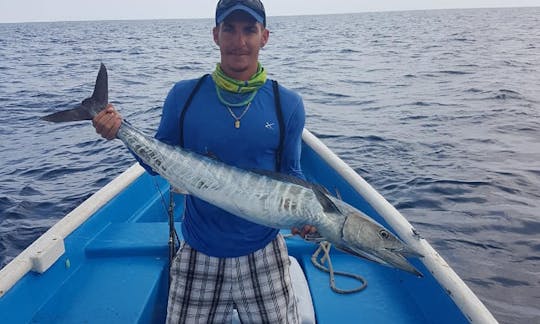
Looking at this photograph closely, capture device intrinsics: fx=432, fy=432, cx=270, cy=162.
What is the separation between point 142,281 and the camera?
411 centimetres

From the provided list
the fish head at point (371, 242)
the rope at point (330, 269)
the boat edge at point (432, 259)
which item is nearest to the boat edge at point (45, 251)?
the rope at point (330, 269)

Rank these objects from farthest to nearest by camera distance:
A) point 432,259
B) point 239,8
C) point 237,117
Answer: point 432,259, point 237,117, point 239,8

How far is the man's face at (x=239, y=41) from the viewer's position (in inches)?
117

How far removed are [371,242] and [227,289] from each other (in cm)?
119

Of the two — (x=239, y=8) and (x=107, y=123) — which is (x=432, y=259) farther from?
(x=107, y=123)

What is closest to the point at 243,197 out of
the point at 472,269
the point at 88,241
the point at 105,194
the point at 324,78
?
the point at 88,241

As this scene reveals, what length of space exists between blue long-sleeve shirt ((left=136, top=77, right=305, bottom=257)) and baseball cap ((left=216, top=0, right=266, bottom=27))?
1.51 feet

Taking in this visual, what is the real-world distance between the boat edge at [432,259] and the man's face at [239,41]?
2307 millimetres

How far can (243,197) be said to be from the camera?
2748mm

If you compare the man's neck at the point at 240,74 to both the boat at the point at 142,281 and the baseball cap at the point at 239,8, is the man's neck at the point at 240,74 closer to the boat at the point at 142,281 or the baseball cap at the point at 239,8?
the baseball cap at the point at 239,8

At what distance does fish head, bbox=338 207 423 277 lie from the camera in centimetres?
257

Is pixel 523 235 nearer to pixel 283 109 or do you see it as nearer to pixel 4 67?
pixel 283 109

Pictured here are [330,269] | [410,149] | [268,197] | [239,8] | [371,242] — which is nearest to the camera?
[371,242]

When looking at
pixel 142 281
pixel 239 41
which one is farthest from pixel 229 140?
pixel 142 281
